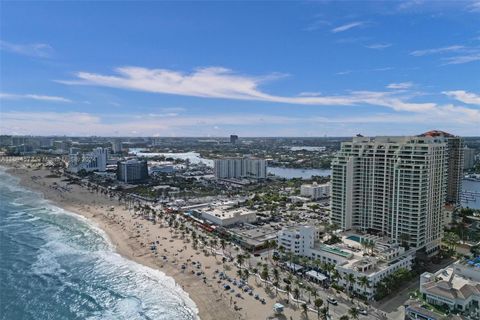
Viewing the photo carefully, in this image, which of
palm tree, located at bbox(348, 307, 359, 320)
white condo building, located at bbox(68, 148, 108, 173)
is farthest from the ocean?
white condo building, located at bbox(68, 148, 108, 173)

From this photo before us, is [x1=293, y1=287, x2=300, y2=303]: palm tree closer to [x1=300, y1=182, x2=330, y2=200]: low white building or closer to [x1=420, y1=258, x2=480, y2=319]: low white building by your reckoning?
[x1=420, y1=258, x2=480, y2=319]: low white building

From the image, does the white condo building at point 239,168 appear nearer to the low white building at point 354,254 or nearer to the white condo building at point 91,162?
the white condo building at point 91,162

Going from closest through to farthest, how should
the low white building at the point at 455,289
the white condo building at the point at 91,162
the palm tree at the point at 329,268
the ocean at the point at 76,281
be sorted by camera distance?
the low white building at the point at 455,289 → the ocean at the point at 76,281 → the palm tree at the point at 329,268 → the white condo building at the point at 91,162

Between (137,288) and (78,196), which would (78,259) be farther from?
(78,196)

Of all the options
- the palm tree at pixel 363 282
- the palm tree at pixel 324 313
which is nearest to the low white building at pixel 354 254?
the palm tree at pixel 363 282

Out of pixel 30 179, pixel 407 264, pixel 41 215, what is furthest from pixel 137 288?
pixel 30 179

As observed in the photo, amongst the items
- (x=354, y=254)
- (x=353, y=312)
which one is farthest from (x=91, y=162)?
(x=353, y=312)
